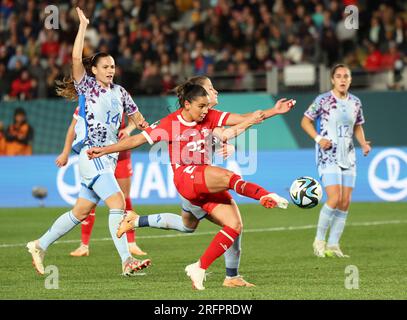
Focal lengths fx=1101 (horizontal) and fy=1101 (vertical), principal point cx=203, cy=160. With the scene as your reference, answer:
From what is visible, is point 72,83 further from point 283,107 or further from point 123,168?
point 283,107

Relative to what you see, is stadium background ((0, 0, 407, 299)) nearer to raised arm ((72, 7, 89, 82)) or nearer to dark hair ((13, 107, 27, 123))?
dark hair ((13, 107, 27, 123))

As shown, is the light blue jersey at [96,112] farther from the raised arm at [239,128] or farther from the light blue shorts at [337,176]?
the light blue shorts at [337,176]

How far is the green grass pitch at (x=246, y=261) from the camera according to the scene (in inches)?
376

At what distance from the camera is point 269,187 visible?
20953 millimetres

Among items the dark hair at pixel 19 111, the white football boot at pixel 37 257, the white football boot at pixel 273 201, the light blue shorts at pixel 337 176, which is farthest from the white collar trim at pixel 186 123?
the dark hair at pixel 19 111

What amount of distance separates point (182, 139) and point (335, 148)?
382 cm

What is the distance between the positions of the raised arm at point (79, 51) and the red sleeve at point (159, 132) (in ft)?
4.45

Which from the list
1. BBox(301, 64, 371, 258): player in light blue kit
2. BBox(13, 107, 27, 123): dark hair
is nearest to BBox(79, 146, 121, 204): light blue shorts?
BBox(301, 64, 371, 258): player in light blue kit

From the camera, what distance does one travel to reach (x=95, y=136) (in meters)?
11.4

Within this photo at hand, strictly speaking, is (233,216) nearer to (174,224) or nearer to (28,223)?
(174,224)

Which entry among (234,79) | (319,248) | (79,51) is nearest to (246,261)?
(319,248)

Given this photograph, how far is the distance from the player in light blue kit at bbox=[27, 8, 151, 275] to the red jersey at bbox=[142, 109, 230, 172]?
1.33m

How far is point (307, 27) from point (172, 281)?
567 inches
